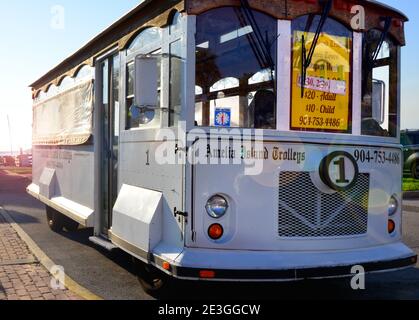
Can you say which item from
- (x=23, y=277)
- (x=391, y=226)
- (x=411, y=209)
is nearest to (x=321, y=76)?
(x=391, y=226)

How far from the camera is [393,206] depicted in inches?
196

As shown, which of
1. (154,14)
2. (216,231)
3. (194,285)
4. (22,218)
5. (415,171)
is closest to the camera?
(216,231)

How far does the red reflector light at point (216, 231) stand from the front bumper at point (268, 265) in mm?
123

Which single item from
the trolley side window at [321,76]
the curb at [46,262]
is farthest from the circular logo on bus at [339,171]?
the curb at [46,262]

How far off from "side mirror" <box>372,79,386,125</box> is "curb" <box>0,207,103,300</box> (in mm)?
3250

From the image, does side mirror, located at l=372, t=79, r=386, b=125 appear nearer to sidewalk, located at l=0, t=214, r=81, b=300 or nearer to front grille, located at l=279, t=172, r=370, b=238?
front grille, located at l=279, t=172, r=370, b=238

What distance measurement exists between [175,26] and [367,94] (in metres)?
1.93

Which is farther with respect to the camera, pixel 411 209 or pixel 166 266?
pixel 411 209

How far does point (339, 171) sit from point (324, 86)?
773mm

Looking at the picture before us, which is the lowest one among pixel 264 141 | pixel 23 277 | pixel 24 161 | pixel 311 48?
pixel 23 277

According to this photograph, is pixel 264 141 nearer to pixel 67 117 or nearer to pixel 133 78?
pixel 133 78

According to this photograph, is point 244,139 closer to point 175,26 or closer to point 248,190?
point 248,190
